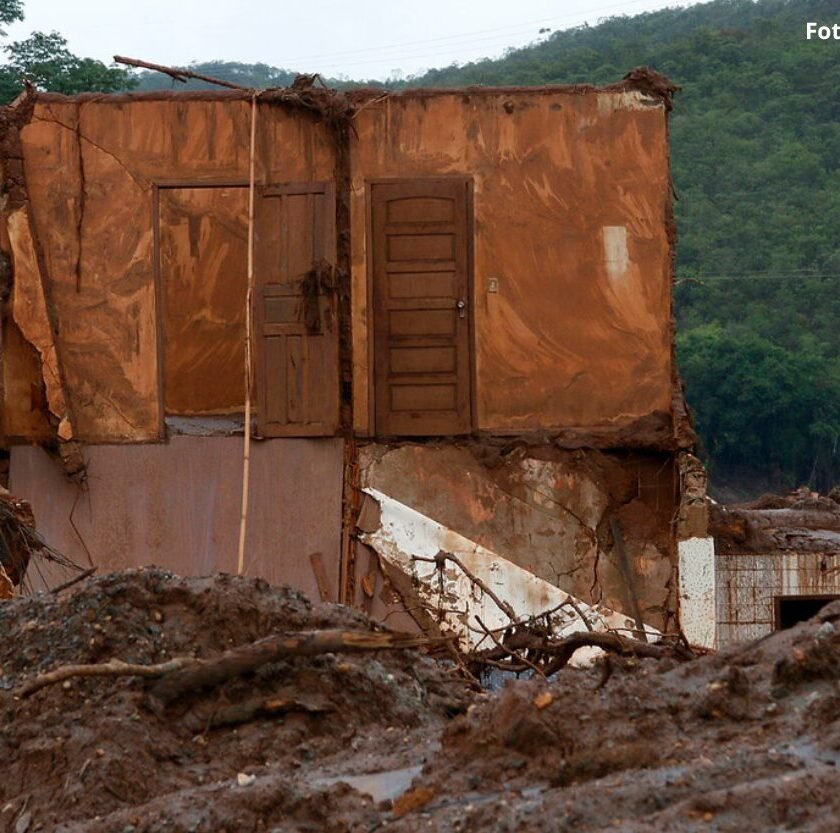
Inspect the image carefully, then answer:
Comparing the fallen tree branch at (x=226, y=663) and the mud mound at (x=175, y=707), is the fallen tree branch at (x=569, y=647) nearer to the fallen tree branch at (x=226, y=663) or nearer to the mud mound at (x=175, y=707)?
the mud mound at (x=175, y=707)

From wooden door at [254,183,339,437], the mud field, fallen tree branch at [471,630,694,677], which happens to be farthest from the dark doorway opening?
the mud field

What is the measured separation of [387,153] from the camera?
40.6 feet

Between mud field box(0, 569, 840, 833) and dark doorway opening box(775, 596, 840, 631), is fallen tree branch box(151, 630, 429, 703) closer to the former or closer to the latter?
mud field box(0, 569, 840, 833)

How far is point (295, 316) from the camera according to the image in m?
12.4

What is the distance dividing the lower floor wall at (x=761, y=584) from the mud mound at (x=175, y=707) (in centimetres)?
735

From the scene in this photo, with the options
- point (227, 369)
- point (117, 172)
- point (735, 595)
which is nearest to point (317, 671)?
point (117, 172)

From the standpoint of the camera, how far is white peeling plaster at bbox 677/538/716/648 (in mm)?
12539

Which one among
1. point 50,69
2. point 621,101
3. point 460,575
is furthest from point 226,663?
point 50,69

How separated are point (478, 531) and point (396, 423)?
0.92 metres

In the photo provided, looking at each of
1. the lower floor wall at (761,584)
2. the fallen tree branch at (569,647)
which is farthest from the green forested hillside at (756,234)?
the fallen tree branch at (569,647)

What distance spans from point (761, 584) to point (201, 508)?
172 inches

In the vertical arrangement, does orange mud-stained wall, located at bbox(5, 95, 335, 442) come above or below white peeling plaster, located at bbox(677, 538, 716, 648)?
above

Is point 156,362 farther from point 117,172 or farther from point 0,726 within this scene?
point 0,726

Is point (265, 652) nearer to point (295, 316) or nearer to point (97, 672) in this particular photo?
point (97, 672)
